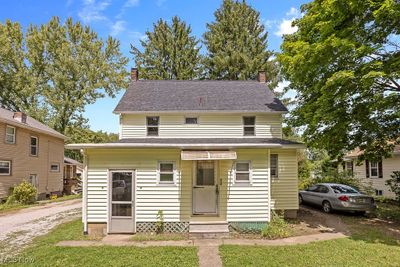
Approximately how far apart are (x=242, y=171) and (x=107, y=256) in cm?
582

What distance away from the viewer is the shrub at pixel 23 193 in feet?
64.6

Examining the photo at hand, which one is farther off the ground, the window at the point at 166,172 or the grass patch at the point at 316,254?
the window at the point at 166,172

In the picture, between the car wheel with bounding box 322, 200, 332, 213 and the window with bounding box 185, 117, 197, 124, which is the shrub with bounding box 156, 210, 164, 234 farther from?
the car wheel with bounding box 322, 200, 332, 213

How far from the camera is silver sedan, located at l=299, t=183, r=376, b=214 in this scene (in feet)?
46.3

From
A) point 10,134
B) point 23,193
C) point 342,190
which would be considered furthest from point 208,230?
point 10,134

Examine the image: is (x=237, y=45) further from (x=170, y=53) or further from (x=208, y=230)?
(x=208, y=230)

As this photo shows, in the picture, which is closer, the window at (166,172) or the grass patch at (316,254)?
the grass patch at (316,254)

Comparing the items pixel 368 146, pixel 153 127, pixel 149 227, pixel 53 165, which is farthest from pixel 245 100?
pixel 53 165

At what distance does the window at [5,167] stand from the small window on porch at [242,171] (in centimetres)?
1768

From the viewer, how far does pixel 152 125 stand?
16250 mm

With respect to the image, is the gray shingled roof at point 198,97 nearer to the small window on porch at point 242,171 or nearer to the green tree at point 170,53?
the small window on porch at point 242,171

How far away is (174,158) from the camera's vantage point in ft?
36.8

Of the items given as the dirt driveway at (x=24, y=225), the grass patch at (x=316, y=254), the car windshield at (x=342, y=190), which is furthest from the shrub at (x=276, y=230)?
the dirt driveway at (x=24, y=225)

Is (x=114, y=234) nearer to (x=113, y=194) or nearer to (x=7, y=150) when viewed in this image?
(x=113, y=194)
